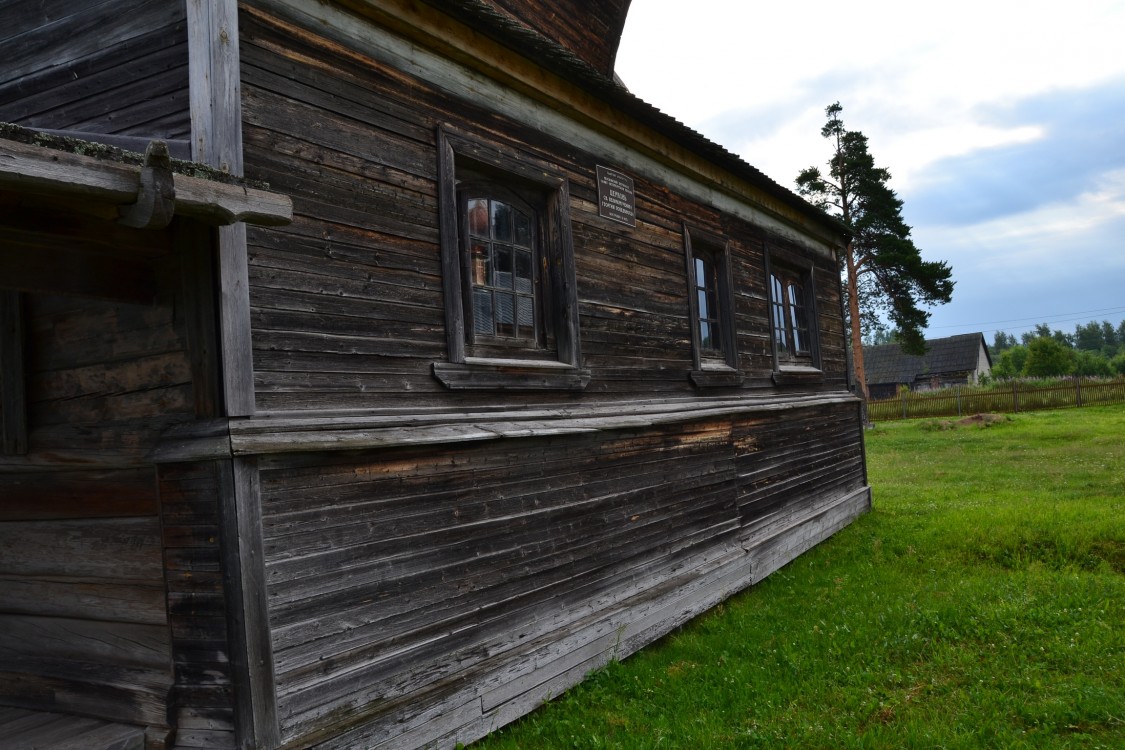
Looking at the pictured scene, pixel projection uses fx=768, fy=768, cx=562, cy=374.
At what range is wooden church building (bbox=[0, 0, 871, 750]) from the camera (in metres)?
3.35

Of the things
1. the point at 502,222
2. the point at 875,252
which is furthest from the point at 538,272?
the point at 875,252

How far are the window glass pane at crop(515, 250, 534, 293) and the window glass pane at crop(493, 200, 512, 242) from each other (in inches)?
6.3

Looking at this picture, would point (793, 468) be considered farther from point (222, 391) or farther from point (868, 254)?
point (868, 254)

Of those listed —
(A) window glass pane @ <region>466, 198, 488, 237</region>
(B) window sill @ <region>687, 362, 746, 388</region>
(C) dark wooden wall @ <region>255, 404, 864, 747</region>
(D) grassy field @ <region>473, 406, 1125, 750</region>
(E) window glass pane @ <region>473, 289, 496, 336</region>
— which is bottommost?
(D) grassy field @ <region>473, 406, 1125, 750</region>

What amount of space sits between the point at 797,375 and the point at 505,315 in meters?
5.84

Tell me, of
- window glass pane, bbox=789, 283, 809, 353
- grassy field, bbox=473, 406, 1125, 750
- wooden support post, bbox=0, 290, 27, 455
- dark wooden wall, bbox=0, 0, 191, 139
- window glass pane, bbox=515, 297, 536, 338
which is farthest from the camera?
window glass pane, bbox=789, 283, 809, 353

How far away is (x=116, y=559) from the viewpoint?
3760mm

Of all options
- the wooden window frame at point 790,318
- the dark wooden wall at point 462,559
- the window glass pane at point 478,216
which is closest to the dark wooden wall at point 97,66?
the dark wooden wall at point 462,559

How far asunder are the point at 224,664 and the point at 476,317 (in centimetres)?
250

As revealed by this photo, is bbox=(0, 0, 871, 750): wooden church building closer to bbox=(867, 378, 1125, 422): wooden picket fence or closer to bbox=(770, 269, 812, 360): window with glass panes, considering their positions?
bbox=(770, 269, 812, 360): window with glass panes

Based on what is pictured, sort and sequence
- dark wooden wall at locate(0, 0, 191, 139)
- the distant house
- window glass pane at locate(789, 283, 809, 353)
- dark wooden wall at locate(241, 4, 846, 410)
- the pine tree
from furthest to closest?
the distant house → the pine tree → window glass pane at locate(789, 283, 809, 353) → dark wooden wall at locate(241, 4, 846, 410) → dark wooden wall at locate(0, 0, 191, 139)

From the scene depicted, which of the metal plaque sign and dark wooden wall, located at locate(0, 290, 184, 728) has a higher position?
the metal plaque sign

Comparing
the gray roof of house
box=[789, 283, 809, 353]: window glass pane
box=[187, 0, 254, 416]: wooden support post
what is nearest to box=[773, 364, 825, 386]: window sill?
box=[789, 283, 809, 353]: window glass pane

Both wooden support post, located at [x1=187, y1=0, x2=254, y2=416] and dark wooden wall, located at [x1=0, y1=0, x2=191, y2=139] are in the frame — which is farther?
dark wooden wall, located at [x1=0, y1=0, x2=191, y2=139]
